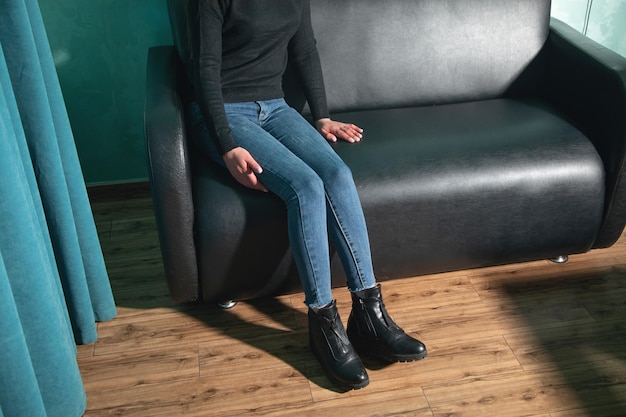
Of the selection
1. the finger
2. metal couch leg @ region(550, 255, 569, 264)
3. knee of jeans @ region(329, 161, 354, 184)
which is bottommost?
metal couch leg @ region(550, 255, 569, 264)

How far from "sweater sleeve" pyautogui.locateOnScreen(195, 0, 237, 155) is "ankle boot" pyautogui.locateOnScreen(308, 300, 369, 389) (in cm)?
45

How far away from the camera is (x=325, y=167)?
150cm

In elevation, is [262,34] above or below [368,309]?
above

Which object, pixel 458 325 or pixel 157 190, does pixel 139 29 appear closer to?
pixel 157 190

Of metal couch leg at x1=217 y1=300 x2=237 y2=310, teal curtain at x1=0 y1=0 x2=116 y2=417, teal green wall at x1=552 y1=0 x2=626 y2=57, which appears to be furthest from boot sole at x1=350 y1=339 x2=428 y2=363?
teal green wall at x1=552 y1=0 x2=626 y2=57

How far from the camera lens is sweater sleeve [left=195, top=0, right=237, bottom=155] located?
1504mm

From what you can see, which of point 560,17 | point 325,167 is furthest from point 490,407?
point 560,17

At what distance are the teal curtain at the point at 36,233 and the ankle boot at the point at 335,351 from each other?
534 millimetres

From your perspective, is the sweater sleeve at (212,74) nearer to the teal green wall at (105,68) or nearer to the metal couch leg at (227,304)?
the metal couch leg at (227,304)

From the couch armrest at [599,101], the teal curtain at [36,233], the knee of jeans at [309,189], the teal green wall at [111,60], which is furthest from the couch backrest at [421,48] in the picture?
the teal curtain at [36,233]

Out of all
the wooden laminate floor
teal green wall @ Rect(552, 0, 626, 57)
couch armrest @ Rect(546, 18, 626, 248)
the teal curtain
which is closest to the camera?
the teal curtain

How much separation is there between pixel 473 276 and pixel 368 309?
45 cm

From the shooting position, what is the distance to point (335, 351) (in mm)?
1449

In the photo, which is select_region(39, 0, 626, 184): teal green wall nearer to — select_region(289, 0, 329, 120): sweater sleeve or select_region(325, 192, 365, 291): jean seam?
select_region(289, 0, 329, 120): sweater sleeve
